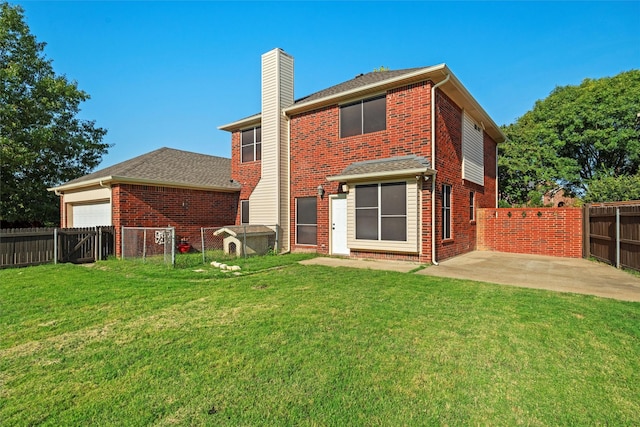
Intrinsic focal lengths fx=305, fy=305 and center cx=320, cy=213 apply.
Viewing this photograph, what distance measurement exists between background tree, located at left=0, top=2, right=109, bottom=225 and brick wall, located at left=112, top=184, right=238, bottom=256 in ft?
35.0

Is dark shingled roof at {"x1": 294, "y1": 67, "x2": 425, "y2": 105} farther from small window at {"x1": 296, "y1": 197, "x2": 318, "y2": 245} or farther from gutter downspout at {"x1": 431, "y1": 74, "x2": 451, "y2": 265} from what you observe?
small window at {"x1": 296, "y1": 197, "x2": 318, "y2": 245}

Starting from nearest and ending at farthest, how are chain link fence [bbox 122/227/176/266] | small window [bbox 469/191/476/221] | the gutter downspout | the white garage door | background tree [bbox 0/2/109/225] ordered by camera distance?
the gutter downspout
chain link fence [bbox 122/227/176/266]
the white garage door
small window [bbox 469/191/476/221]
background tree [bbox 0/2/109/225]

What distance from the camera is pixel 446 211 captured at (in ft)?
33.3

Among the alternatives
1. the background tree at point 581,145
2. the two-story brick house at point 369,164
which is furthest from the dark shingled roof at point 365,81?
the background tree at point 581,145

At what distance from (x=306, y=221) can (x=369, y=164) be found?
3.46m

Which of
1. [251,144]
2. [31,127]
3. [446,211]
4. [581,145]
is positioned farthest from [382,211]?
[31,127]

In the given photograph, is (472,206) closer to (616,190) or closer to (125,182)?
(616,190)

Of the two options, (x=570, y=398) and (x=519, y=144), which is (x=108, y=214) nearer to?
(x=570, y=398)

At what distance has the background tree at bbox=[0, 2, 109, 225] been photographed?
662 inches

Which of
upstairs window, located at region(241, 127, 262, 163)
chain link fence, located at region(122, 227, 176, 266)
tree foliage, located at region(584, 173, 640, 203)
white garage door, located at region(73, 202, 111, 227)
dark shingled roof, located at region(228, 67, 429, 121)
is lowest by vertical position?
chain link fence, located at region(122, 227, 176, 266)

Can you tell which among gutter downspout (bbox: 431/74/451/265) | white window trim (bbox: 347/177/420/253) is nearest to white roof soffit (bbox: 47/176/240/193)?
white window trim (bbox: 347/177/420/253)

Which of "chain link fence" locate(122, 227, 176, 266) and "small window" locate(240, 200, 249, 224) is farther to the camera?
"small window" locate(240, 200, 249, 224)

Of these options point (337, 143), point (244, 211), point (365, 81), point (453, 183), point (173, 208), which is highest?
point (365, 81)

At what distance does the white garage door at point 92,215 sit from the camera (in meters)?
11.7
